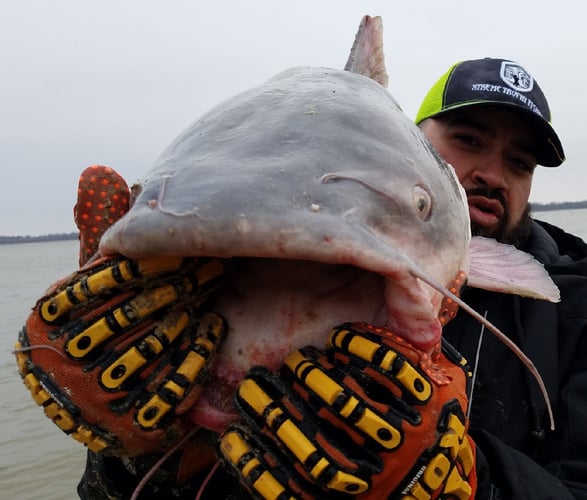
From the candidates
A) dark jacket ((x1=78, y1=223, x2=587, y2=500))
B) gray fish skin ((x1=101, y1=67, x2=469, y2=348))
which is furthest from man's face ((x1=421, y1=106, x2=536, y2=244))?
gray fish skin ((x1=101, y1=67, x2=469, y2=348))

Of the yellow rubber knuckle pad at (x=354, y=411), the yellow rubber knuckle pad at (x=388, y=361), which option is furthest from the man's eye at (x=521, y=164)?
the yellow rubber knuckle pad at (x=354, y=411)

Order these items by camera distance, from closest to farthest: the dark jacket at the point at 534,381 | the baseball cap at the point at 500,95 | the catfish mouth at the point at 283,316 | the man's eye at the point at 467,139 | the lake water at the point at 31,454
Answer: the catfish mouth at the point at 283,316, the dark jacket at the point at 534,381, the baseball cap at the point at 500,95, the man's eye at the point at 467,139, the lake water at the point at 31,454

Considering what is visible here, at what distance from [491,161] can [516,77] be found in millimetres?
510

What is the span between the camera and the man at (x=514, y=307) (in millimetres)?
1840

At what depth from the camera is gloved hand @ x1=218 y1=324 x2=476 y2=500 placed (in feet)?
3.45

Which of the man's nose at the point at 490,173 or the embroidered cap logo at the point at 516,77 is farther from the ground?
the embroidered cap logo at the point at 516,77

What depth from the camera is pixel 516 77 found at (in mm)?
2945

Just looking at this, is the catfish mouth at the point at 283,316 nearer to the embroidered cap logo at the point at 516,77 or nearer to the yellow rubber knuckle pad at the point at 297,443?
the yellow rubber knuckle pad at the point at 297,443

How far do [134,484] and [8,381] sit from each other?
7.37 meters

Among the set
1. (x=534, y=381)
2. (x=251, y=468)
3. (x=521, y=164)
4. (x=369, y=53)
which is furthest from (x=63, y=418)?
(x=521, y=164)

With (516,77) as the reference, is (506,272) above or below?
below

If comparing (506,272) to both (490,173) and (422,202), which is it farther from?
(490,173)

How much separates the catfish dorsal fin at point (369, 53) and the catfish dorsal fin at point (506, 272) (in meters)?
0.77

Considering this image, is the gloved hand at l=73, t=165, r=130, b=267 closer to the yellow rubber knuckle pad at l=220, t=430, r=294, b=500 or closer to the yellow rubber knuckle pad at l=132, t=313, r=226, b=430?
the yellow rubber knuckle pad at l=132, t=313, r=226, b=430
